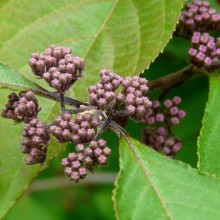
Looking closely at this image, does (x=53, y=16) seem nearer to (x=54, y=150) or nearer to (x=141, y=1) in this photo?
(x=141, y=1)

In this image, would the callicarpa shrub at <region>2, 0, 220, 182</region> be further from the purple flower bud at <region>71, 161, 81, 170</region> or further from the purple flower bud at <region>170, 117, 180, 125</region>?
the purple flower bud at <region>170, 117, 180, 125</region>

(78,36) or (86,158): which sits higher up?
(78,36)

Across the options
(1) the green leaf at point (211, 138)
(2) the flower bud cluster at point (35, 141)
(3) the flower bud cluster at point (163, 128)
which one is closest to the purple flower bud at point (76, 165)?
(2) the flower bud cluster at point (35, 141)

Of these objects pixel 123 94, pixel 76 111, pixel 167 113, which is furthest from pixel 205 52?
pixel 76 111

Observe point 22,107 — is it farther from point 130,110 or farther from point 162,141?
point 162,141

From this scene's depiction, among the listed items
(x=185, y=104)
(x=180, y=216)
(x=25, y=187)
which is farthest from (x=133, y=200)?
(x=185, y=104)

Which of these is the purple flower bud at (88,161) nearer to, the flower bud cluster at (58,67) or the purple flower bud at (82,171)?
the purple flower bud at (82,171)
